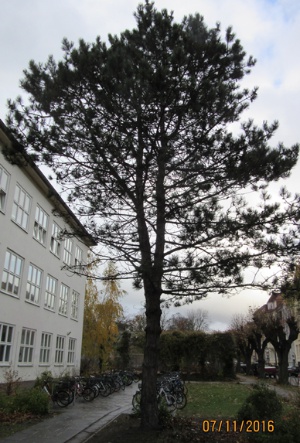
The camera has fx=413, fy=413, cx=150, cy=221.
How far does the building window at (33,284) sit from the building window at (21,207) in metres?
2.34

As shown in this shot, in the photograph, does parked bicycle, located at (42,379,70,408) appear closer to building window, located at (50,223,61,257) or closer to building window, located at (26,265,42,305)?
building window, located at (26,265,42,305)

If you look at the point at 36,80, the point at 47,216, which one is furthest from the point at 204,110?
the point at 47,216

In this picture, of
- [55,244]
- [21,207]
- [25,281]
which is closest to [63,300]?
[55,244]

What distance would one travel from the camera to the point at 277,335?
31.0 metres

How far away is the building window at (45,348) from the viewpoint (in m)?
21.2

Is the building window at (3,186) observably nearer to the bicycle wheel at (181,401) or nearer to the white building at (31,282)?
the white building at (31,282)

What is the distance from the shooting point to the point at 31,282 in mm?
19641

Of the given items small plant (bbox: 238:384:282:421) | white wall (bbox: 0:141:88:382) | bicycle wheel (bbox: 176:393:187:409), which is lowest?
bicycle wheel (bbox: 176:393:187:409)

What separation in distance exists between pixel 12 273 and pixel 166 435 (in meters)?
11.6

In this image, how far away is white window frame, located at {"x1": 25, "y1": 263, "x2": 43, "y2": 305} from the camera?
19.3 meters

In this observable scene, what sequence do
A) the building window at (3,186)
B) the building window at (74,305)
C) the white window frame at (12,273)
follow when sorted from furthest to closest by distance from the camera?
1. the building window at (74,305)
2. the white window frame at (12,273)
3. the building window at (3,186)

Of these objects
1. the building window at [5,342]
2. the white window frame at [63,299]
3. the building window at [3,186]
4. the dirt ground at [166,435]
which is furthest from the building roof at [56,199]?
the white window frame at [63,299]

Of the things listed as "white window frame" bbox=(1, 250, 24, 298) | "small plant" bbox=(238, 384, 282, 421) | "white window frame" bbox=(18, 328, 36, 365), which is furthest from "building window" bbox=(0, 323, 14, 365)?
"small plant" bbox=(238, 384, 282, 421)

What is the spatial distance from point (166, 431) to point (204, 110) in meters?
6.50
